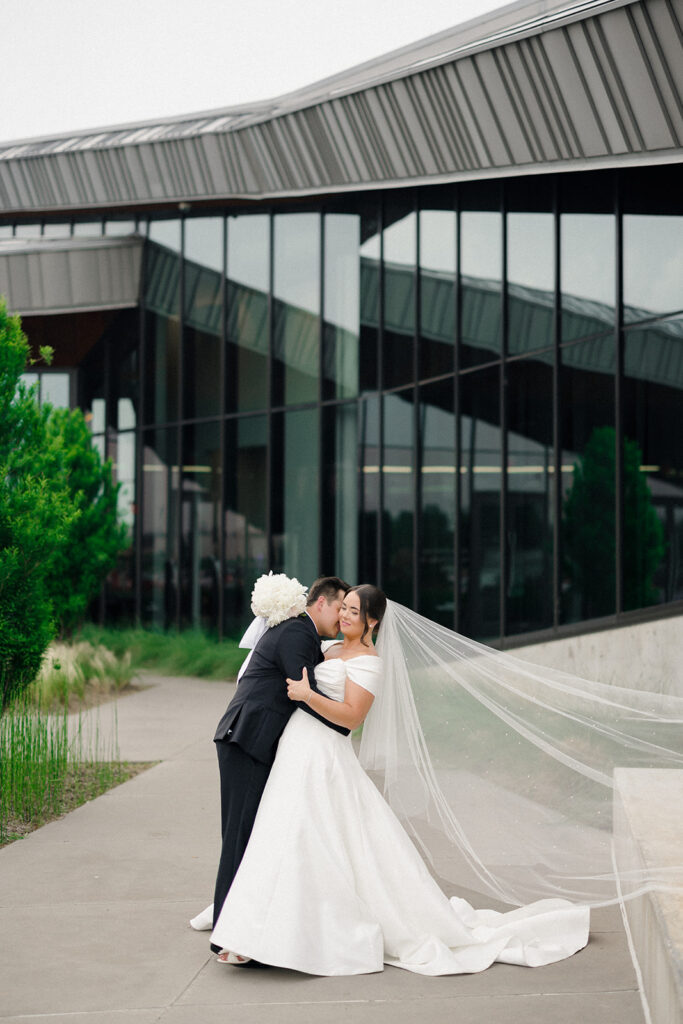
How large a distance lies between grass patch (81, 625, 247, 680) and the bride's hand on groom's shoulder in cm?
1095

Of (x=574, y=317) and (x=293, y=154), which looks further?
(x=293, y=154)

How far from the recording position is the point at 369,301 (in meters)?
16.5

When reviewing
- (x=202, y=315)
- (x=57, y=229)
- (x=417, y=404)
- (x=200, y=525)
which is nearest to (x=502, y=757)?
(x=417, y=404)

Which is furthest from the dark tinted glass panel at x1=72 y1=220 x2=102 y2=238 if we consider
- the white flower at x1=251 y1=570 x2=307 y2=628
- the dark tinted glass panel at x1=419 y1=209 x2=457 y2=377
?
the white flower at x1=251 y1=570 x2=307 y2=628

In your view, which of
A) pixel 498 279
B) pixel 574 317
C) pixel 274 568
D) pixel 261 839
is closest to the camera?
pixel 261 839

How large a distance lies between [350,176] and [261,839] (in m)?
11.1

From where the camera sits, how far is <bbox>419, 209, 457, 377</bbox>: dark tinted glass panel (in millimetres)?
14461

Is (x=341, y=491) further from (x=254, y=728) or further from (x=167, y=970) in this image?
(x=167, y=970)

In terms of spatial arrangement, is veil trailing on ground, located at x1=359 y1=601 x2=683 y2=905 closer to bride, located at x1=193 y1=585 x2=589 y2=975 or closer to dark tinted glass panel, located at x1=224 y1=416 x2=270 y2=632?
bride, located at x1=193 y1=585 x2=589 y2=975

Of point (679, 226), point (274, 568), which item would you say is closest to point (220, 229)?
point (274, 568)

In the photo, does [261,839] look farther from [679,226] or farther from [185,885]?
[679,226]

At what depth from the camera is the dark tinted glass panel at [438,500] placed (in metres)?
14.5

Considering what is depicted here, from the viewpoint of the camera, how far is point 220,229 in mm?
19141

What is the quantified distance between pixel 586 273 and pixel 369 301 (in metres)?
4.91
